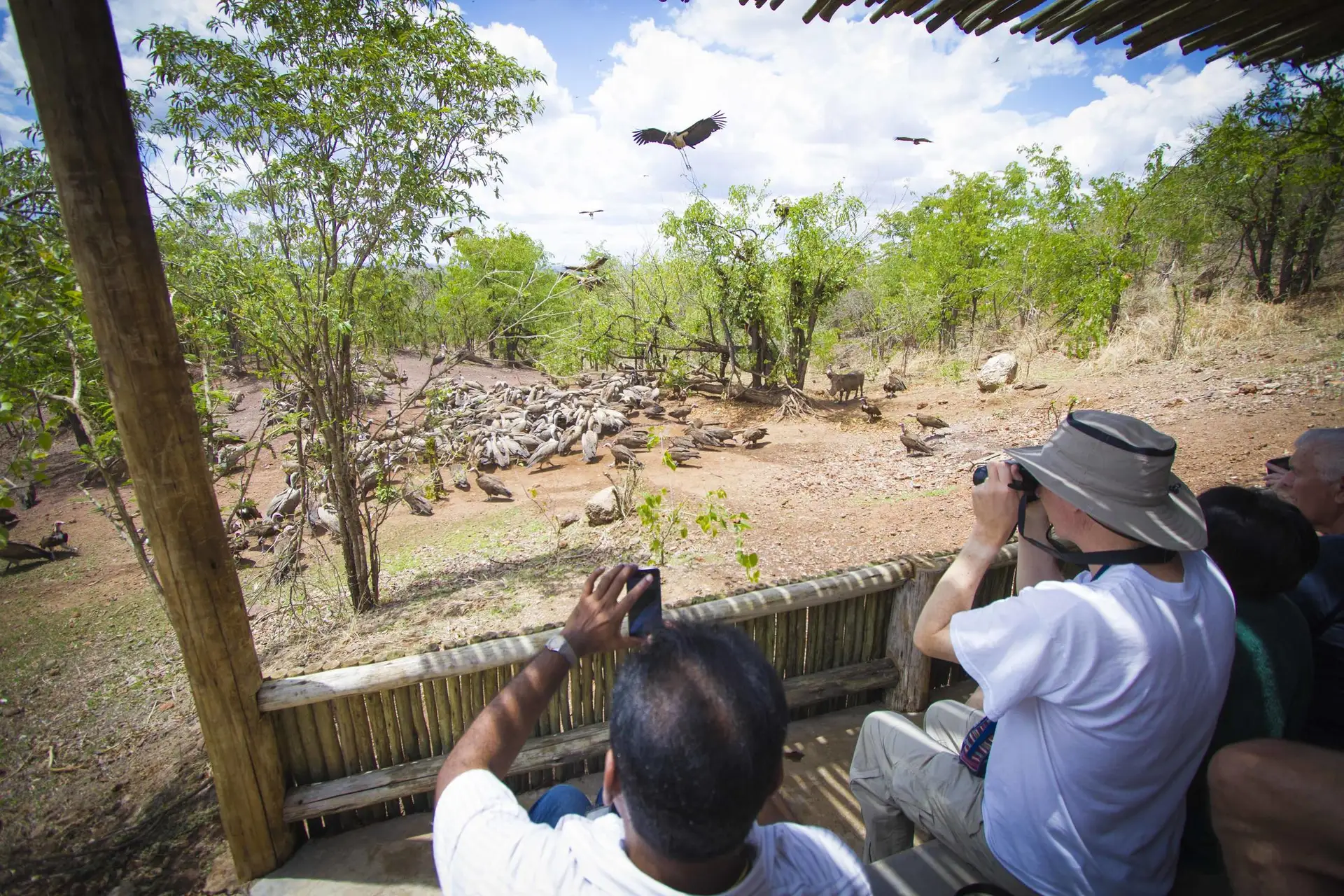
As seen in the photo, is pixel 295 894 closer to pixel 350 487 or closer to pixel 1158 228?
pixel 350 487

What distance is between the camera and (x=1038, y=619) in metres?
1.37

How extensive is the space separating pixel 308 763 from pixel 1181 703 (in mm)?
3023

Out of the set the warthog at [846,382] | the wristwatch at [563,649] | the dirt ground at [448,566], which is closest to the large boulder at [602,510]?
the dirt ground at [448,566]

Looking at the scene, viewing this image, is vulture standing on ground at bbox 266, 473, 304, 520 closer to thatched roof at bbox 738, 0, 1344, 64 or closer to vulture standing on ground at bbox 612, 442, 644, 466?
vulture standing on ground at bbox 612, 442, 644, 466

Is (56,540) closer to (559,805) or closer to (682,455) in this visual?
(682,455)

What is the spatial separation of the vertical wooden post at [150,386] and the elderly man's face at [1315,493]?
4033 mm

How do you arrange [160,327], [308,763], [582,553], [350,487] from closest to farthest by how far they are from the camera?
[160,327]
[308,763]
[350,487]
[582,553]

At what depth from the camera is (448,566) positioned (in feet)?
23.7

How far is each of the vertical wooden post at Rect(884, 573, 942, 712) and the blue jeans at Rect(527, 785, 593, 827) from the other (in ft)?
6.63

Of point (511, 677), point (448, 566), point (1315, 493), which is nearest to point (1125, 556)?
point (1315, 493)

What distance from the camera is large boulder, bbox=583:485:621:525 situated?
787cm

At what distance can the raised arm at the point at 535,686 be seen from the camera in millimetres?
1283

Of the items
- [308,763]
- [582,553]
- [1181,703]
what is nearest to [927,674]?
[1181,703]

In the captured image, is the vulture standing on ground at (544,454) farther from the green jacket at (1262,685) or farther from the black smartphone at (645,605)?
the green jacket at (1262,685)
